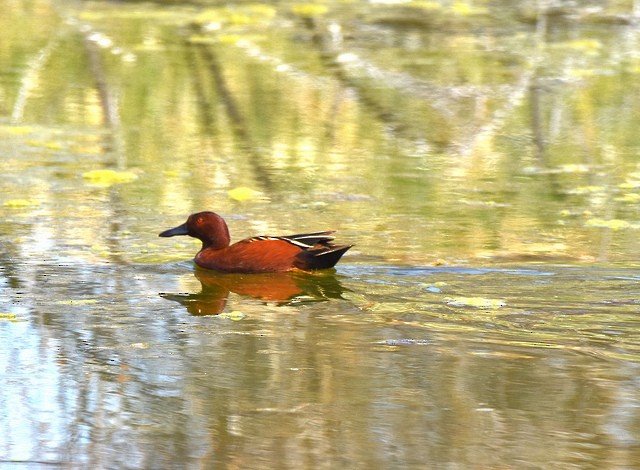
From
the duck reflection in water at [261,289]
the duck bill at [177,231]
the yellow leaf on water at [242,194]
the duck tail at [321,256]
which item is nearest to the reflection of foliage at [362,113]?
the yellow leaf on water at [242,194]

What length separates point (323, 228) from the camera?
344 inches

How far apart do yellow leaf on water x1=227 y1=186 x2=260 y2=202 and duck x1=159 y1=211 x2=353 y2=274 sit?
150cm

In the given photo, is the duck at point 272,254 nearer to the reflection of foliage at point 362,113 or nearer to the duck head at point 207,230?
the duck head at point 207,230

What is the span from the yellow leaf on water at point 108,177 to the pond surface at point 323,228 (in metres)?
0.03

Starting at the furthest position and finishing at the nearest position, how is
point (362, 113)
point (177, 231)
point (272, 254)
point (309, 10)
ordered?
point (309, 10), point (362, 113), point (177, 231), point (272, 254)

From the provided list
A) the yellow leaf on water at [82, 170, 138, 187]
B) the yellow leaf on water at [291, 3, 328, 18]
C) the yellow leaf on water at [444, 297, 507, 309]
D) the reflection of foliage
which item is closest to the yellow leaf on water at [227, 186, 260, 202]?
the reflection of foliage

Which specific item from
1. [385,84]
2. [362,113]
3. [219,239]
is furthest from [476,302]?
[385,84]

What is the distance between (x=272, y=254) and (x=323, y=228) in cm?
97

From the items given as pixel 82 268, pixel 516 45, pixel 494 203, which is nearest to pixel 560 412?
pixel 82 268

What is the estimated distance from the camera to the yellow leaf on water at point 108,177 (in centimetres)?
991

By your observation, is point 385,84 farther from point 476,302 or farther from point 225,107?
point 476,302

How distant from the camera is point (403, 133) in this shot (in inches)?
459

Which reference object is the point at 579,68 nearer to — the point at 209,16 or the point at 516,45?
the point at 516,45

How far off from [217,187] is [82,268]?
7.19ft
